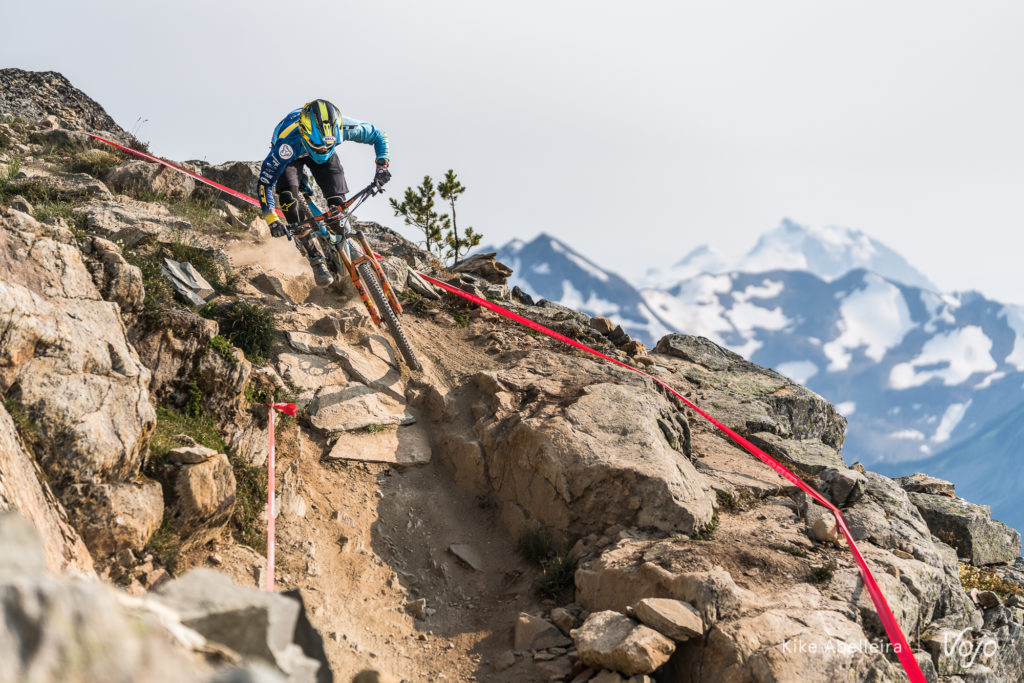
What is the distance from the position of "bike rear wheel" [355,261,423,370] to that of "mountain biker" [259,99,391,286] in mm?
1128

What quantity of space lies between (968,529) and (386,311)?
39.2 feet

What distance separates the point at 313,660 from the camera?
3252 millimetres

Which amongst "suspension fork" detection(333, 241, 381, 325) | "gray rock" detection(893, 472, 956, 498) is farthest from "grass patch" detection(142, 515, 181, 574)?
"gray rock" detection(893, 472, 956, 498)

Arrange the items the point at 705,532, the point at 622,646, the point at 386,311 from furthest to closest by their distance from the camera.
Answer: the point at 386,311
the point at 705,532
the point at 622,646

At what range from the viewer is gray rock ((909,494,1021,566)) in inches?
504

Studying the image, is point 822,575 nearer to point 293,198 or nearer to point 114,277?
point 114,277

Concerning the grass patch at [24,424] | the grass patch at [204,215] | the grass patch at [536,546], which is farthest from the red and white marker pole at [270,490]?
the grass patch at [204,215]

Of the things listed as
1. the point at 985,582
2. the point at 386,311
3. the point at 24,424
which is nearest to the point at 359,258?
the point at 386,311

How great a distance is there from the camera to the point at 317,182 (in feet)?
35.6

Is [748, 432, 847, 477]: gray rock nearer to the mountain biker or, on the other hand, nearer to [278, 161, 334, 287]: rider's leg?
the mountain biker

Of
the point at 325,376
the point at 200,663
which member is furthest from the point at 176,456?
the point at 200,663

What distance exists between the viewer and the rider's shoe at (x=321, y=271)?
11656 millimetres

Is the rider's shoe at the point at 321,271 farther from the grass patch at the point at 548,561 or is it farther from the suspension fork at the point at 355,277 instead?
the grass patch at the point at 548,561

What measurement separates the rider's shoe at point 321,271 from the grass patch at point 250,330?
1888 millimetres
